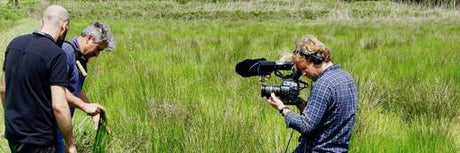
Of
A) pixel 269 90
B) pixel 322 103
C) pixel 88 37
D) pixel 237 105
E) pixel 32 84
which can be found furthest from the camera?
pixel 237 105

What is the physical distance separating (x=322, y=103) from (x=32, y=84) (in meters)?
1.70

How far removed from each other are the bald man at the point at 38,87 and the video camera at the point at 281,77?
1133mm

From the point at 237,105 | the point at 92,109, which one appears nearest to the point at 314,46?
the point at 92,109

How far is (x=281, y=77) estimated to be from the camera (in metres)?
3.68

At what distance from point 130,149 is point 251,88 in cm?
222

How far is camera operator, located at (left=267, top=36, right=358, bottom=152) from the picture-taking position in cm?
338

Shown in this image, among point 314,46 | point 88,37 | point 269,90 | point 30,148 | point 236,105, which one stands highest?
point 314,46

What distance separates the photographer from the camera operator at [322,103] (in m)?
3.38

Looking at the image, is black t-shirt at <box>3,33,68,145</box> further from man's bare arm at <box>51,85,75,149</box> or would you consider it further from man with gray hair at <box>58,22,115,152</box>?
man with gray hair at <box>58,22,115,152</box>

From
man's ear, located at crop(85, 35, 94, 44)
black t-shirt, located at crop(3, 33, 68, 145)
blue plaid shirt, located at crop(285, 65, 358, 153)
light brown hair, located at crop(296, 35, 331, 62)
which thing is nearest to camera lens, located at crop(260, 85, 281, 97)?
blue plaid shirt, located at crop(285, 65, 358, 153)

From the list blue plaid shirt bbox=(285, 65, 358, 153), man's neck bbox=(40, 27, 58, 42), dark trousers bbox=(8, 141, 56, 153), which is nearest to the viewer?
blue plaid shirt bbox=(285, 65, 358, 153)

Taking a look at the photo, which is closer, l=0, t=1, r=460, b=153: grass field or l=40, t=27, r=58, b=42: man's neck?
l=40, t=27, r=58, b=42: man's neck

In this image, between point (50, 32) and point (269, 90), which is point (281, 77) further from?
point (50, 32)

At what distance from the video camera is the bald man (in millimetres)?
Result: 1133
